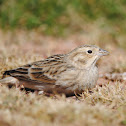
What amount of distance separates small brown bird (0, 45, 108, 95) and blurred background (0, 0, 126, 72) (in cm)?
244

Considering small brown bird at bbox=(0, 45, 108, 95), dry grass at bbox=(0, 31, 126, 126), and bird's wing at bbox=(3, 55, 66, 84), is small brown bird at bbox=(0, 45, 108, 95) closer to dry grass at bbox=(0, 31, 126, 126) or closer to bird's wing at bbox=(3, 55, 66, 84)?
bird's wing at bbox=(3, 55, 66, 84)

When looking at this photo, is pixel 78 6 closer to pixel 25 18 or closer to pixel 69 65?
pixel 25 18

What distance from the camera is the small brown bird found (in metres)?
4.73

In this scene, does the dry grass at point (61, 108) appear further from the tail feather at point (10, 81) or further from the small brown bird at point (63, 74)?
the tail feather at point (10, 81)

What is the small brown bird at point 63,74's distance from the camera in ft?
15.5

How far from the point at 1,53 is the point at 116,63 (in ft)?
7.88

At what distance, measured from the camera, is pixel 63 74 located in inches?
189

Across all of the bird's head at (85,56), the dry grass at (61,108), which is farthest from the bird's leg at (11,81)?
the bird's head at (85,56)

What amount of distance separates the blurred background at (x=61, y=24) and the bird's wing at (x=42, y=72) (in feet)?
7.85

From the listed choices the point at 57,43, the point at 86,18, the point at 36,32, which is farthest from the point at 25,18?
the point at 86,18

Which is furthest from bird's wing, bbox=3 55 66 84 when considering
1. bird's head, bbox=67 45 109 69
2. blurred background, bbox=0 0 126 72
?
blurred background, bbox=0 0 126 72

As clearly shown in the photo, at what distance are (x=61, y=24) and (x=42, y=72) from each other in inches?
165

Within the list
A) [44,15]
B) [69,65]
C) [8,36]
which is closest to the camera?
[69,65]

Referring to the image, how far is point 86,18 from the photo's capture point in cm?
929
